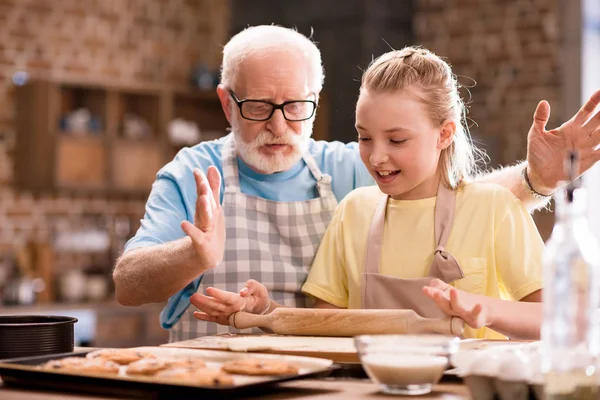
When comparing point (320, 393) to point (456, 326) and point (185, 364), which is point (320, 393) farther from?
point (456, 326)

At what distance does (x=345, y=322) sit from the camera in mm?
1894

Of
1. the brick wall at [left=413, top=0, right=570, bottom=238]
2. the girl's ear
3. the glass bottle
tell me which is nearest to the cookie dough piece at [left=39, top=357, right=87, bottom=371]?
the glass bottle

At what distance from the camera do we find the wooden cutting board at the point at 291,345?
1697mm

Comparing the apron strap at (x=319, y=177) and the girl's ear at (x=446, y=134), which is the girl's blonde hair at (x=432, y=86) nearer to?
the girl's ear at (x=446, y=134)

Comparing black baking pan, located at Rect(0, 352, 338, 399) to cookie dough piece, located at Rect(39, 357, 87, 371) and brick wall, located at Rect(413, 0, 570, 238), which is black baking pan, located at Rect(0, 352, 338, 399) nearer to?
cookie dough piece, located at Rect(39, 357, 87, 371)

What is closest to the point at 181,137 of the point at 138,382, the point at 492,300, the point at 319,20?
the point at 319,20

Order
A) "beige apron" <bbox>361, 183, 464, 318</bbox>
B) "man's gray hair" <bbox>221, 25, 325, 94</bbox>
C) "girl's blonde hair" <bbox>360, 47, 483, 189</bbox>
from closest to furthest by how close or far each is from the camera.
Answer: "beige apron" <bbox>361, 183, 464, 318</bbox>, "girl's blonde hair" <bbox>360, 47, 483, 189</bbox>, "man's gray hair" <bbox>221, 25, 325, 94</bbox>

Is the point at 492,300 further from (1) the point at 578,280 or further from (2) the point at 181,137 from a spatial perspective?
(2) the point at 181,137

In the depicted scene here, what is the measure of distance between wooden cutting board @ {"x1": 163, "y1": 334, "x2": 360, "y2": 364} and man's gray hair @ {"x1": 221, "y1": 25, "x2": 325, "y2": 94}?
1013 mm

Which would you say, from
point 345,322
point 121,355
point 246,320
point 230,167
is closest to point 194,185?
point 230,167

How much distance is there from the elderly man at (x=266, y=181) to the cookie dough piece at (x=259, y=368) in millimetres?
949

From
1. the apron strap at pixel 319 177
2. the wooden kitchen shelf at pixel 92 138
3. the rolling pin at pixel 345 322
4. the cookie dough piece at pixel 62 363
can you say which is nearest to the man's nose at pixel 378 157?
the rolling pin at pixel 345 322

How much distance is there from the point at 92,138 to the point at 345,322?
14.4 feet

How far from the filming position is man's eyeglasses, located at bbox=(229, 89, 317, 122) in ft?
8.67
